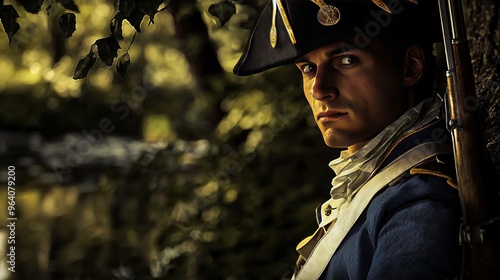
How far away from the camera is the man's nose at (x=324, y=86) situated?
1.93 m

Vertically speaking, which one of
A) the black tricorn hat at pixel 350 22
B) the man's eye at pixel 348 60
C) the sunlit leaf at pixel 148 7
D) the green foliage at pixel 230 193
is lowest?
the green foliage at pixel 230 193

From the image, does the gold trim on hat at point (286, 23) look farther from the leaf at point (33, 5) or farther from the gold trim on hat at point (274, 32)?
the leaf at point (33, 5)

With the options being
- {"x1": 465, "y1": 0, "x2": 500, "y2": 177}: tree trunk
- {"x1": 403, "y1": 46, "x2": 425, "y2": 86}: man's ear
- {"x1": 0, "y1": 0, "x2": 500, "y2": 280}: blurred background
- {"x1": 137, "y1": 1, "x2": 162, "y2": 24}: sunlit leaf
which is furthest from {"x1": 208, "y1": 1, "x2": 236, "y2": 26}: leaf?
{"x1": 0, "y1": 0, "x2": 500, "y2": 280}: blurred background

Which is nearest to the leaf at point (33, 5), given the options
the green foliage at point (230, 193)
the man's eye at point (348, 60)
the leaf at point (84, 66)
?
the leaf at point (84, 66)

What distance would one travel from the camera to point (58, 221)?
5.98m

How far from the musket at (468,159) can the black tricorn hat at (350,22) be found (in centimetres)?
16

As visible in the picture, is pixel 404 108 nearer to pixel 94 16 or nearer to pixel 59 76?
pixel 59 76

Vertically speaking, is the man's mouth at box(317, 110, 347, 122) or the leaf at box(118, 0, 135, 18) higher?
the leaf at box(118, 0, 135, 18)

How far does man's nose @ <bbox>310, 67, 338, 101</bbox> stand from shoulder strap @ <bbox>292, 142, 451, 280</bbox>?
21 centimetres

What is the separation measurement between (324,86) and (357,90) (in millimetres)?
77

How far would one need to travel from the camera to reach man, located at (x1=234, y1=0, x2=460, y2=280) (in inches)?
72.6

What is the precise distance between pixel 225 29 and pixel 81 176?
8.15 ft

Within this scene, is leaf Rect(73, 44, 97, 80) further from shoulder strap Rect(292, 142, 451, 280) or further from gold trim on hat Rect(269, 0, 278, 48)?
shoulder strap Rect(292, 142, 451, 280)

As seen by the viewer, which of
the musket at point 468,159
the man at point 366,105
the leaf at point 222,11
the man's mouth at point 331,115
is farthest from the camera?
the leaf at point 222,11
